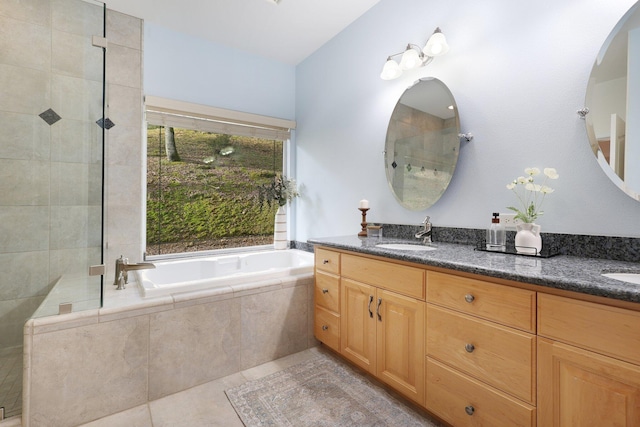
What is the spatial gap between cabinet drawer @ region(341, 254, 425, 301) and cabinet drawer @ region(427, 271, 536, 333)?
0.07 meters

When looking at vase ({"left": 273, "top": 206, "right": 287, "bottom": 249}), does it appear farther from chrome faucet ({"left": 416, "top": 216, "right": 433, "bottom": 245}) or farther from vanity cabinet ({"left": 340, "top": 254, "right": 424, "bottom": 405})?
chrome faucet ({"left": 416, "top": 216, "right": 433, "bottom": 245})

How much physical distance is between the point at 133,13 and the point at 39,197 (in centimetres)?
169

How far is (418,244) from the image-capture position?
200 cm

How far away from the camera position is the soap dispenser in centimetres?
161

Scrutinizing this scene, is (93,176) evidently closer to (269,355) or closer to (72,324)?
(72,324)

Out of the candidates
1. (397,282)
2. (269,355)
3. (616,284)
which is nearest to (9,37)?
(269,355)

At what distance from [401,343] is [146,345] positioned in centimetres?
142

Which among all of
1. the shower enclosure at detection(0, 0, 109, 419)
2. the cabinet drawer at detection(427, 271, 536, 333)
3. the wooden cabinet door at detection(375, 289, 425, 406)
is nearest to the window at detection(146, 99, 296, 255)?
the shower enclosure at detection(0, 0, 109, 419)

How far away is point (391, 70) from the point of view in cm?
218

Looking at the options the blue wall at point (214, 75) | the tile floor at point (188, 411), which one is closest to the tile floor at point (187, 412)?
the tile floor at point (188, 411)

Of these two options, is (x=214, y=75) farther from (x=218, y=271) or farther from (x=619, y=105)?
(x=619, y=105)

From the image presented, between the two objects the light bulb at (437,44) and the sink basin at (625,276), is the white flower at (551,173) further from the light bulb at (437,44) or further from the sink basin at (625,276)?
the light bulb at (437,44)

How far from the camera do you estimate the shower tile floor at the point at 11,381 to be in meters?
1.52

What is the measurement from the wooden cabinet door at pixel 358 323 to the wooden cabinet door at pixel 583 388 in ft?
2.79
